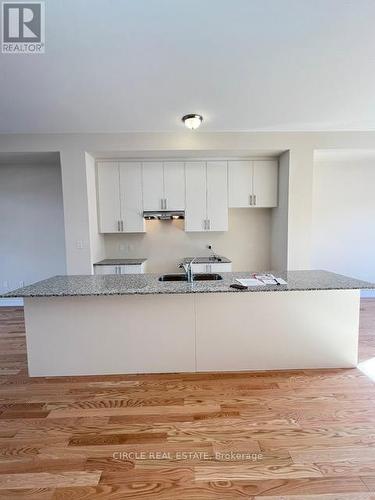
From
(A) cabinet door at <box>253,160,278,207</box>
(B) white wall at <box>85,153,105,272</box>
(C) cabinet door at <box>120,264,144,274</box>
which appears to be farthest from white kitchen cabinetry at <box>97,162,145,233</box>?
(A) cabinet door at <box>253,160,278,207</box>

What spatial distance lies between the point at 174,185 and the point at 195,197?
38 cm

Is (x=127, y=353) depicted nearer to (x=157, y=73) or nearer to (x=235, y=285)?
(x=235, y=285)

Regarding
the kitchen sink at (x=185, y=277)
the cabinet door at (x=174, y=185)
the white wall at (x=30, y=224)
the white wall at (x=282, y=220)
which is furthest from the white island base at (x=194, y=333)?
the white wall at (x=30, y=224)

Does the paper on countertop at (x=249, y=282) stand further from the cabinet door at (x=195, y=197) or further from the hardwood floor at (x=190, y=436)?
the cabinet door at (x=195, y=197)

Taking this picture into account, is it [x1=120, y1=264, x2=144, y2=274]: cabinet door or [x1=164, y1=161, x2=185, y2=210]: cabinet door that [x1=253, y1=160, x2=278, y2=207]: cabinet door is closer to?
[x1=164, y1=161, x2=185, y2=210]: cabinet door

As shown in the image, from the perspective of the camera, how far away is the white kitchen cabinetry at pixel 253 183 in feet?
12.1

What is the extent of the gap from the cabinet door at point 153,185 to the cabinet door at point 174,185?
0.08 m

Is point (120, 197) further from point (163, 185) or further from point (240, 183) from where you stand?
point (240, 183)

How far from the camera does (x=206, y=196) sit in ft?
12.3

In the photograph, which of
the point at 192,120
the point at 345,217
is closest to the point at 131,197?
the point at 192,120

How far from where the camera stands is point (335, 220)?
4270 millimetres

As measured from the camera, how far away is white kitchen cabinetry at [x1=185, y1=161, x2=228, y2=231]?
3.70 meters

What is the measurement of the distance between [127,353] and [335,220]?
13.6ft

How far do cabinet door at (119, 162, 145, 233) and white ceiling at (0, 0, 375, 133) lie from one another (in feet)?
2.05
